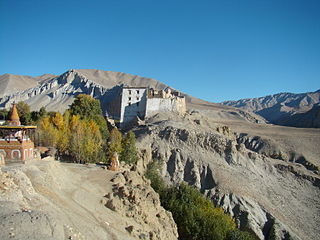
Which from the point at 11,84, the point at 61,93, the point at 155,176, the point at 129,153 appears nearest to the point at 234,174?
the point at 155,176

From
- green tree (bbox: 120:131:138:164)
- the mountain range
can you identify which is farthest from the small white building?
green tree (bbox: 120:131:138:164)

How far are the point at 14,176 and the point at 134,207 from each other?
296 inches

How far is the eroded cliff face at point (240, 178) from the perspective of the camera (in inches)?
1081

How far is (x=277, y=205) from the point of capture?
2998cm

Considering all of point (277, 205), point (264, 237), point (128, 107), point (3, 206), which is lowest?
point (264, 237)

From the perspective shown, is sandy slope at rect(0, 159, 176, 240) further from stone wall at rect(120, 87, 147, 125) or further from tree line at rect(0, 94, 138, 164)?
stone wall at rect(120, 87, 147, 125)

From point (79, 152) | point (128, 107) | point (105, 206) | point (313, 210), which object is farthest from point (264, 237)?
point (128, 107)

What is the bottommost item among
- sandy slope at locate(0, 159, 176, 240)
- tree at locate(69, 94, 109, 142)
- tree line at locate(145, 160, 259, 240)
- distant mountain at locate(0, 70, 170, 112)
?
tree line at locate(145, 160, 259, 240)

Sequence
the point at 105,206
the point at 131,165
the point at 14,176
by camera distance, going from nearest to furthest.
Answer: the point at 14,176 → the point at 105,206 → the point at 131,165

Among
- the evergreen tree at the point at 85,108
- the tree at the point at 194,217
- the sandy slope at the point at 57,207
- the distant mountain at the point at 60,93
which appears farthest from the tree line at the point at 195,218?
the distant mountain at the point at 60,93

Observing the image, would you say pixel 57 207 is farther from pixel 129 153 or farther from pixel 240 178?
pixel 240 178

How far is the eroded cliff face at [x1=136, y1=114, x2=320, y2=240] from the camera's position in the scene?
27.5 meters

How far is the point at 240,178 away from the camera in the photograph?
3216 centimetres

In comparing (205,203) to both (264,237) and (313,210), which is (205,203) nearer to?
(264,237)
